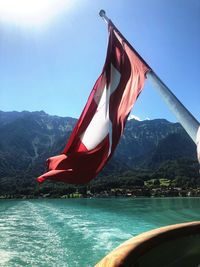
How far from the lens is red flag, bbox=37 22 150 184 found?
6.34 m

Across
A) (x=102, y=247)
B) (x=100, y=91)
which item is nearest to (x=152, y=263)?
(x=100, y=91)

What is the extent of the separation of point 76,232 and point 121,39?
37443 mm

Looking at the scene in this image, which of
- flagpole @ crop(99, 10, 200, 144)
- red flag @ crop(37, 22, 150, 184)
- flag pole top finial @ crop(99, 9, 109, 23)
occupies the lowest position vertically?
flagpole @ crop(99, 10, 200, 144)

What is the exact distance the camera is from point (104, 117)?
22.9 ft

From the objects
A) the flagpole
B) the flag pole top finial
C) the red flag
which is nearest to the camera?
the flagpole

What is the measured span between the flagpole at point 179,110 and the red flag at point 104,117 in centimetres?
77

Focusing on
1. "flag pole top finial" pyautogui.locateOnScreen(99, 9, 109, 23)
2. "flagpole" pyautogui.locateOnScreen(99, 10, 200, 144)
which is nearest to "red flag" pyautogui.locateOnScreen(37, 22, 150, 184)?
"flag pole top finial" pyautogui.locateOnScreen(99, 9, 109, 23)

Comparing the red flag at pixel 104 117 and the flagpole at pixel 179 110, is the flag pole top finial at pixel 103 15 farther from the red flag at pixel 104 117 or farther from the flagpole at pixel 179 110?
the flagpole at pixel 179 110

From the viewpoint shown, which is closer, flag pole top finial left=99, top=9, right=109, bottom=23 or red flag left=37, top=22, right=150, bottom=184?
red flag left=37, top=22, right=150, bottom=184

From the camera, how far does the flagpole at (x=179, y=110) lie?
4670mm

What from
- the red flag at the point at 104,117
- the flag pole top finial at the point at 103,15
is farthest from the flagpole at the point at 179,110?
the flag pole top finial at the point at 103,15

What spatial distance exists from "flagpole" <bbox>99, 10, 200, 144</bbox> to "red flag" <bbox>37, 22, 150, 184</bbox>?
768 mm

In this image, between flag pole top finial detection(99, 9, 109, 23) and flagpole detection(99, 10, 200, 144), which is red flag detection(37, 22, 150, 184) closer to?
flag pole top finial detection(99, 9, 109, 23)

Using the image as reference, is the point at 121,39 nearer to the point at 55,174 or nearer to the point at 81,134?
the point at 81,134
